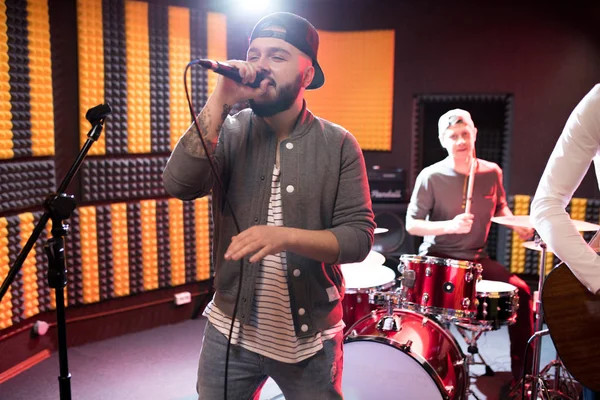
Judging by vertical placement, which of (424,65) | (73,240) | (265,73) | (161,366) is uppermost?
(424,65)

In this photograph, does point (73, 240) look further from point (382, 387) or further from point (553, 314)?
point (553, 314)

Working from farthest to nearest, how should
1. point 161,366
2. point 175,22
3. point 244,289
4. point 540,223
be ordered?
1. point 175,22
2. point 161,366
3. point 540,223
4. point 244,289

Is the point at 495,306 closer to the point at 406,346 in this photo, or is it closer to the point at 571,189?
the point at 406,346

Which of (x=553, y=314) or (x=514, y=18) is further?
(x=514, y=18)

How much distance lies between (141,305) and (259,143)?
11.6 feet

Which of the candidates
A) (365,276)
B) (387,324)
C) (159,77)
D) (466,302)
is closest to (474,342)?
(466,302)

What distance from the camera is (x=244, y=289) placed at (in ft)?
5.52

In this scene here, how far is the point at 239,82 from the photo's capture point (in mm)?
1522

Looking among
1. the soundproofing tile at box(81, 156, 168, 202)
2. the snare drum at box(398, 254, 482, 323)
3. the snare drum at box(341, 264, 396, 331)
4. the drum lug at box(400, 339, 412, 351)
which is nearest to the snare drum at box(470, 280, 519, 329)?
the snare drum at box(398, 254, 482, 323)

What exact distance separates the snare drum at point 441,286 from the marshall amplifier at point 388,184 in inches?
80.2

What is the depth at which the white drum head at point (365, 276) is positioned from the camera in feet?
10.6

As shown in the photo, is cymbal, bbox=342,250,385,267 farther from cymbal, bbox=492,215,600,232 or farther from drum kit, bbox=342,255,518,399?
cymbal, bbox=492,215,600,232

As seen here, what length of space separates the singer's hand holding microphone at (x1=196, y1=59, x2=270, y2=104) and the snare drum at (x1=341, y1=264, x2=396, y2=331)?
1862 millimetres

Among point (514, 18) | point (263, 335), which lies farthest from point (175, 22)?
point (263, 335)
